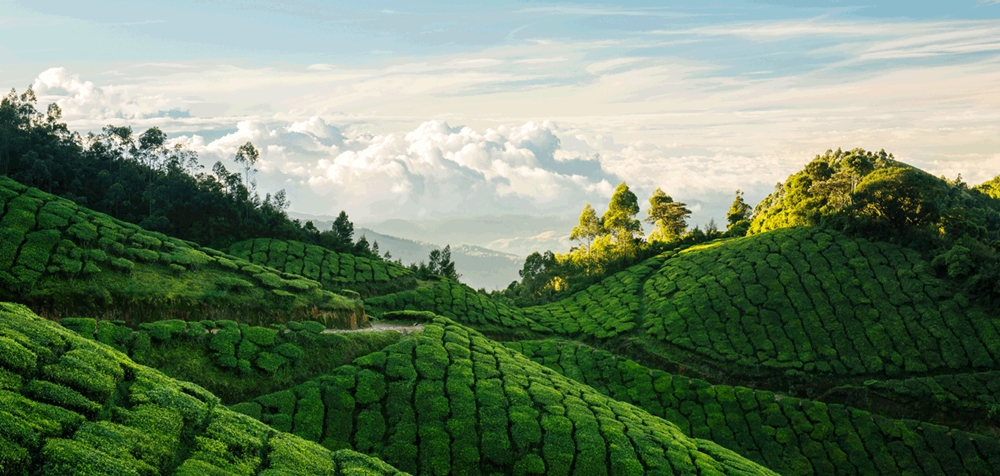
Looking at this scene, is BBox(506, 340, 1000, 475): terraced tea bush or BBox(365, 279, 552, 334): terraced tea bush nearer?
BBox(506, 340, 1000, 475): terraced tea bush

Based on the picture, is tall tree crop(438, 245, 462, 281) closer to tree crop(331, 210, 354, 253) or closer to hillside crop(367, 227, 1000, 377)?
tree crop(331, 210, 354, 253)

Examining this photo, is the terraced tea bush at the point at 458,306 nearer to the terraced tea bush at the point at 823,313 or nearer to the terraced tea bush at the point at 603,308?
the terraced tea bush at the point at 603,308

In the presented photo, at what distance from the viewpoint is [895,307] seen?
52.8m

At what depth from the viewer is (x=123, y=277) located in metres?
36.4

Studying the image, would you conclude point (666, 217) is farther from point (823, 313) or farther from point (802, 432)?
point (802, 432)

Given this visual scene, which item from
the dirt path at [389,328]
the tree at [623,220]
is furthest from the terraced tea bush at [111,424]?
the tree at [623,220]

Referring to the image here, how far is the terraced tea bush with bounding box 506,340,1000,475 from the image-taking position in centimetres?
3950

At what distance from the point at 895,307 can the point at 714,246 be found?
24.0m

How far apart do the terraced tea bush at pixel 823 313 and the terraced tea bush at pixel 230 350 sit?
34.7 m

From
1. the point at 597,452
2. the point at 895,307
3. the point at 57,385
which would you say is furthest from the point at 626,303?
the point at 57,385

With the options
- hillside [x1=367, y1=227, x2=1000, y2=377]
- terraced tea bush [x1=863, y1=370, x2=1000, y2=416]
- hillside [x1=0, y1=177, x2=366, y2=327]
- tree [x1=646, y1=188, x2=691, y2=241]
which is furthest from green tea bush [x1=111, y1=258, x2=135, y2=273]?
tree [x1=646, y1=188, x2=691, y2=241]

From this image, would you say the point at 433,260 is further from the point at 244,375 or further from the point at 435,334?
the point at 244,375

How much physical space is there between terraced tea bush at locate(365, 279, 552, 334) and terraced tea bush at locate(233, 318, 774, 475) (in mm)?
23361

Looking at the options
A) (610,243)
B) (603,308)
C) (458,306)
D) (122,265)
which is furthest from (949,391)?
(122,265)
